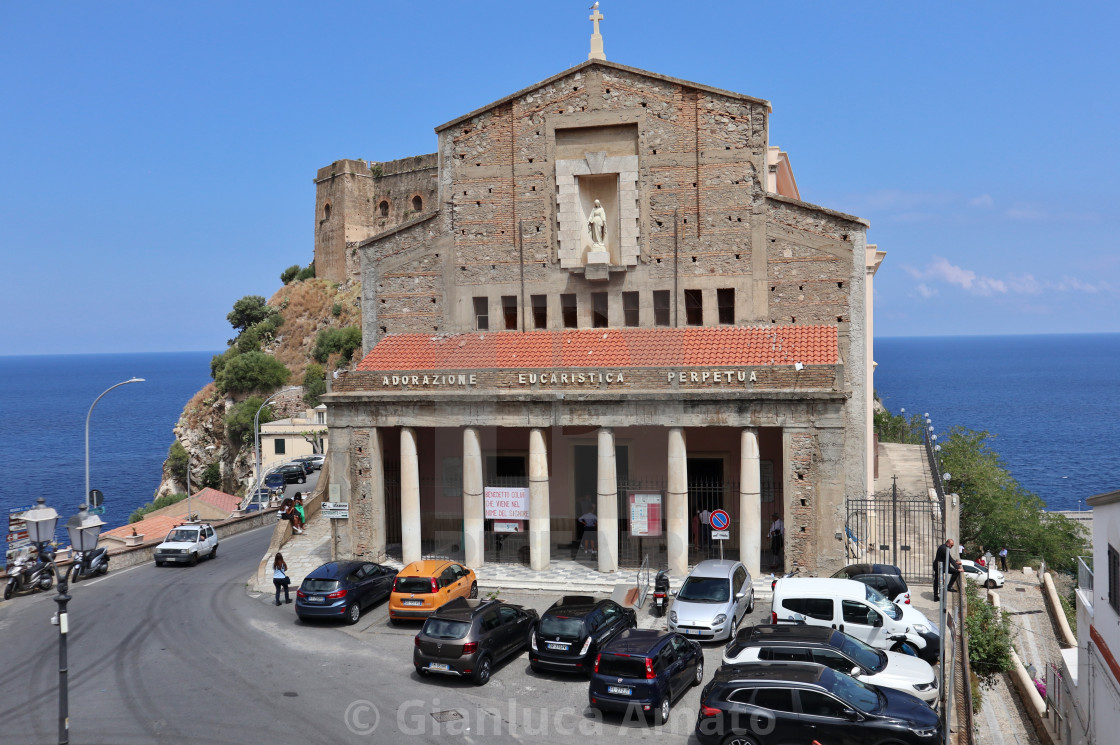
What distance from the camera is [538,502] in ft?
101

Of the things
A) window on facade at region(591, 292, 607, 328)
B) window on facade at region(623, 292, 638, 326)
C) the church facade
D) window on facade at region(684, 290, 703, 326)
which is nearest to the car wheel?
the church facade

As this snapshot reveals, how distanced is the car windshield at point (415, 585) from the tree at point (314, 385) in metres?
71.3

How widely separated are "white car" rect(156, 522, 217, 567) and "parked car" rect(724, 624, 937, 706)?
85.0 ft

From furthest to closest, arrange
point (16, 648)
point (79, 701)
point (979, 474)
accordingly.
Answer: point (979, 474), point (16, 648), point (79, 701)

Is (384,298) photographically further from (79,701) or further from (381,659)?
(79,701)

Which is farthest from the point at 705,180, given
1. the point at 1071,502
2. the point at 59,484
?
the point at 59,484

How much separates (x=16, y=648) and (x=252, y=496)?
36802 millimetres

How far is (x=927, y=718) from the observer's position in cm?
1562

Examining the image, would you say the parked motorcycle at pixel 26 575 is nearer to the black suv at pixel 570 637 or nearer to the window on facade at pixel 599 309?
the black suv at pixel 570 637

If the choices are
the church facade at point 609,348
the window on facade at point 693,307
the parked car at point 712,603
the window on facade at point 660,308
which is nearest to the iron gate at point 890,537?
the church facade at point 609,348

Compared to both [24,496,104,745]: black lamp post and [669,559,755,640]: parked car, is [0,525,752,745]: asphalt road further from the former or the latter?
[24,496,104,745]: black lamp post

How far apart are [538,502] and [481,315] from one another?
867 cm

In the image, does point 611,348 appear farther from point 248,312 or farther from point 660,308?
point 248,312

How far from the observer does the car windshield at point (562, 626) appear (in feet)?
68.7
